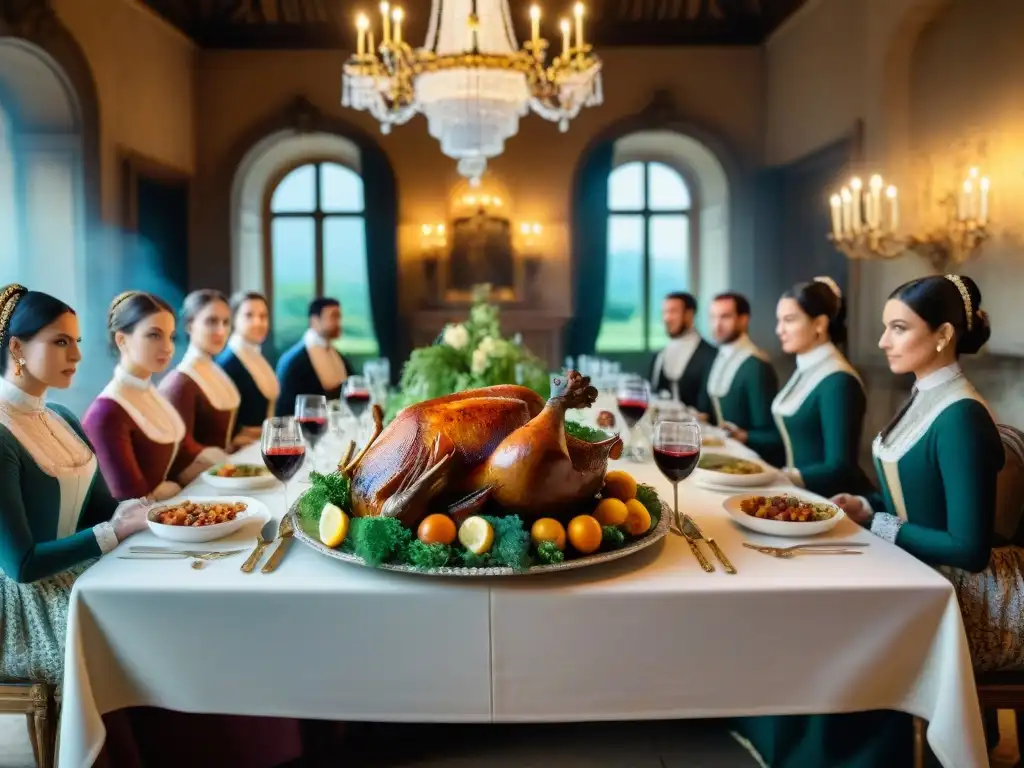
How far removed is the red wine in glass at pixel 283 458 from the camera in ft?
5.17

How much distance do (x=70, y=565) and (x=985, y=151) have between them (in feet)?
12.8

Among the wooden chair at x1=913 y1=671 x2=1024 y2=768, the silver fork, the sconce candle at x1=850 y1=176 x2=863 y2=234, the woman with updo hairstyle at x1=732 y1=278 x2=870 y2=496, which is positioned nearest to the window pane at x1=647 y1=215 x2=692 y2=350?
the sconce candle at x1=850 y1=176 x2=863 y2=234

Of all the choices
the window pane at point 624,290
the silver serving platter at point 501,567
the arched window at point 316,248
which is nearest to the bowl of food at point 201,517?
the silver serving platter at point 501,567

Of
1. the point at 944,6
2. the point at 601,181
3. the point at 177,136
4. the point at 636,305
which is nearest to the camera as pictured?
the point at 944,6

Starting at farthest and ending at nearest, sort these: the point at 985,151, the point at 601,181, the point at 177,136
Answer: the point at 601,181
the point at 177,136
the point at 985,151

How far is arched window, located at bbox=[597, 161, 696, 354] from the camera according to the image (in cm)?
717

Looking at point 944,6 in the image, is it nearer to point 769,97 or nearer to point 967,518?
point 769,97

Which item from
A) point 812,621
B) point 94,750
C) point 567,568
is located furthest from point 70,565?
point 812,621

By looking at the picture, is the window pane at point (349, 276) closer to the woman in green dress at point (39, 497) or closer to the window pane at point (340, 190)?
the window pane at point (340, 190)

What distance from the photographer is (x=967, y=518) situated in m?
1.56

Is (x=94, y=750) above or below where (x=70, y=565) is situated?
below

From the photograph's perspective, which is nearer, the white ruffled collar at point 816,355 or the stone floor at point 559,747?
the stone floor at point 559,747

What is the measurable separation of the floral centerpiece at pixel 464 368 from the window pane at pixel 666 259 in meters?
4.30

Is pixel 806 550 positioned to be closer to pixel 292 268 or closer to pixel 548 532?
pixel 548 532
